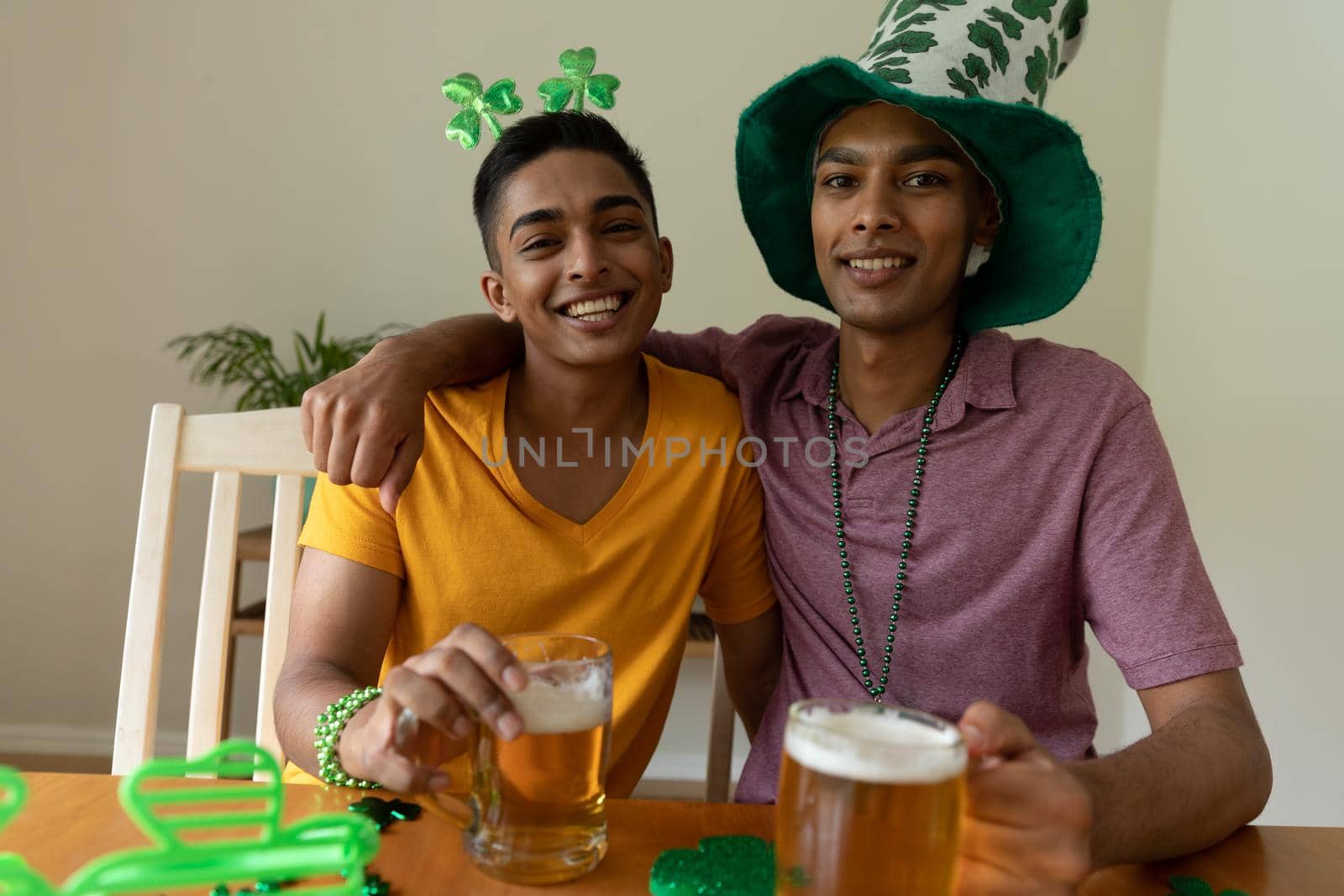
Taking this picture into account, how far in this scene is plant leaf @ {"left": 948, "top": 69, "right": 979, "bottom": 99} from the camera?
1.14 m

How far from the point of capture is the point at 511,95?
1265mm

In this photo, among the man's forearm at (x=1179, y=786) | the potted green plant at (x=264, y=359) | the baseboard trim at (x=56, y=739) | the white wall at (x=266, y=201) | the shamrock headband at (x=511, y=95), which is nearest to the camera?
the man's forearm at (x=1179, y=786)

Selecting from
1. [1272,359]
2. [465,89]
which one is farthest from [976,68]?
[1272,359]

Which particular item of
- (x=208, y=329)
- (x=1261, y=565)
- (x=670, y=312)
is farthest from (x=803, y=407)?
(x=208, y=329)

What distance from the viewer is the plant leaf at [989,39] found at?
1.16m

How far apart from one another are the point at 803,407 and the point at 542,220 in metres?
0.40

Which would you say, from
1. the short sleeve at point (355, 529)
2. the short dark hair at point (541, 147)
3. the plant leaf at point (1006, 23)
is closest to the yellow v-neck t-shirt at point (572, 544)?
the short sleeve at point (355, 529)

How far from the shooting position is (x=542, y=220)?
121cm

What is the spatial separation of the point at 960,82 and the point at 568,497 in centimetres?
66

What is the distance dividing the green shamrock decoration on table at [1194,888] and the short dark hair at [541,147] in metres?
0.93

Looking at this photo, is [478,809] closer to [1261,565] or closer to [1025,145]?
[1025,145]

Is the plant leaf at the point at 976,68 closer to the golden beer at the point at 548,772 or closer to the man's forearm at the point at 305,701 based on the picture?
the golden beer at the point at 548,772

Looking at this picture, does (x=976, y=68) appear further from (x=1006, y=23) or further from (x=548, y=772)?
(x=548, y=772)

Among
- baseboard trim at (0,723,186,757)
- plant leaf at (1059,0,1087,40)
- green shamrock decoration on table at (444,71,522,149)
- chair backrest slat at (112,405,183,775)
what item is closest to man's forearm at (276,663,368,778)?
chair backrest slat at (112,405,183,775)
